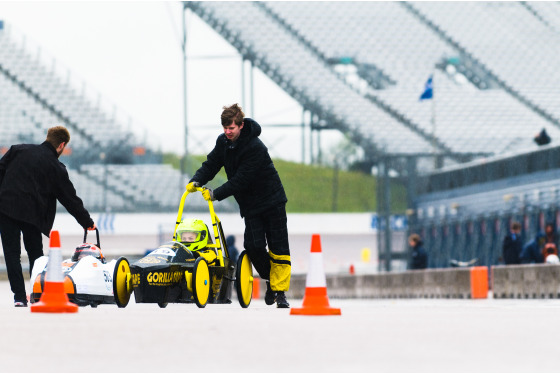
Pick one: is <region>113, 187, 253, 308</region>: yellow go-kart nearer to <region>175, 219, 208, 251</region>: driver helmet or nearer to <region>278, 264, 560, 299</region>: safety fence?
<region>175, 219, 208, 251</region>: driver helmet

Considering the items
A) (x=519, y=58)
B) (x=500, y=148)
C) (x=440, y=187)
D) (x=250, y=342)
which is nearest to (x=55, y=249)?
(x=250, y=342)

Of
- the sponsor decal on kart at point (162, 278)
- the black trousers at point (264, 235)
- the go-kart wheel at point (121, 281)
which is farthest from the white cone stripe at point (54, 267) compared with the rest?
the black trousers at point (264, 235)

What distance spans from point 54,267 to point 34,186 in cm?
185

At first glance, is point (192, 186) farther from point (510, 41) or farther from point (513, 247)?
point (510, 41)

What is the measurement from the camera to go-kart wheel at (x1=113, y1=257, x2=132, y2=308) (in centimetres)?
1129

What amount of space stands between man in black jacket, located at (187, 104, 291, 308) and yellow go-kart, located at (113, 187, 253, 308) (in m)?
0.21

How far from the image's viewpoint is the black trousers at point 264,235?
11414mm

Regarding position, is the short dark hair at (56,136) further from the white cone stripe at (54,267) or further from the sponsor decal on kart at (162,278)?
the white cone stripe at (54,267)

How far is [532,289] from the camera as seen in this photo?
806 inches

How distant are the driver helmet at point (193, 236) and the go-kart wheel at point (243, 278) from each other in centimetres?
35

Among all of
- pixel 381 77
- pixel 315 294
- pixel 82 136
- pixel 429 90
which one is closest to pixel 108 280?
pixel 315 294

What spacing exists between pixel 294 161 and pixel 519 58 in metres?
12.4

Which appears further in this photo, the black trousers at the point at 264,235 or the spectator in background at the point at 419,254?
the spectator in background at the point at 419,254

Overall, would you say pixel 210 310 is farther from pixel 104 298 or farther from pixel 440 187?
pixel 440 187
